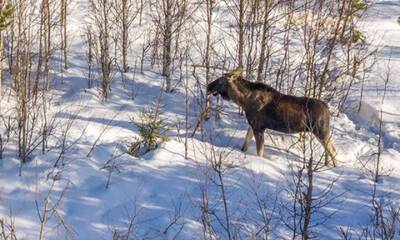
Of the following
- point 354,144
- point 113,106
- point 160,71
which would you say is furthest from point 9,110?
point 354,144

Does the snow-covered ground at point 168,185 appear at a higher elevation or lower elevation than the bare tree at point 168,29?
lower

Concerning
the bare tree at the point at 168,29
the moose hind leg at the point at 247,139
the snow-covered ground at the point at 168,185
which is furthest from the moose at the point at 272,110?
the bare tree at the point at 168,29

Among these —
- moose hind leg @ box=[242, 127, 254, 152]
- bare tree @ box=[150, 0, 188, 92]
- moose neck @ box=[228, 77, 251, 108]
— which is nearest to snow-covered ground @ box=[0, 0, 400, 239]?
moose hind leg @ box=[242, 127, 254, 152]

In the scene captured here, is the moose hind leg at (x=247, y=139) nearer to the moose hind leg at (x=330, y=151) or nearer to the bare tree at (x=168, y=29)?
the moose hind leg at (x=330, y=151)

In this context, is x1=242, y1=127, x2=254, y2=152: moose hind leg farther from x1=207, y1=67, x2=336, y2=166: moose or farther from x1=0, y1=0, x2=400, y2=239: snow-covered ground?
x1=0, y1=0, x2=400, y2=239: snow-covered ground

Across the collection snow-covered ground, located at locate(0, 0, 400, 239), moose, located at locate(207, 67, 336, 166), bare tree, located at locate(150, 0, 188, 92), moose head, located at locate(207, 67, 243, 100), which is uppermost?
bare tree, located at locate(150, 0, 188, 92)

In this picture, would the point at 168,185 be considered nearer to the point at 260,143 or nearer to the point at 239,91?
the point at 260,143

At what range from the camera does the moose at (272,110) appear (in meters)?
9.48

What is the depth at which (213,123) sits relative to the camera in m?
11.6

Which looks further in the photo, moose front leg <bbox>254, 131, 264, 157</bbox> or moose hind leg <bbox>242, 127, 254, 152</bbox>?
moose hind leg <bbox>242, 127, 254, 152</bbox>

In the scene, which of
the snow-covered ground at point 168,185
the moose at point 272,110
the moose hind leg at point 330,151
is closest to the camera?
the snow-covered ground at point 168,185

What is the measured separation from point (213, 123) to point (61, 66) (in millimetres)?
4816

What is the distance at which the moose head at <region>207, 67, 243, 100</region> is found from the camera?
33.4 feet

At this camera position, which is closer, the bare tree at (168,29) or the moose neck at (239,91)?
the moose neck at (239,91)
